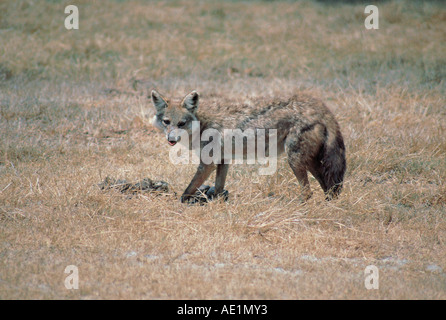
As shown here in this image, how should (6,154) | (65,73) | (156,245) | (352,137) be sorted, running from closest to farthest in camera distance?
1. (156,245)
2. (6,154)
3. (352,137)
4. (65,73)

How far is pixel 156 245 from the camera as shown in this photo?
5.92 meters

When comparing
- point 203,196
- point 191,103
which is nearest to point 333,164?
point 203,196

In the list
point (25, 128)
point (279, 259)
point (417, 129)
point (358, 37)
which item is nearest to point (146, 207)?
point (279, 259)

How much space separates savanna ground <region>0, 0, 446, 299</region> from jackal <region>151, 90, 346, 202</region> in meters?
0.29

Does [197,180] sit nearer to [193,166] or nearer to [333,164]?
[193,166]

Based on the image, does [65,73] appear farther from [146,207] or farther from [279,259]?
[279,259]

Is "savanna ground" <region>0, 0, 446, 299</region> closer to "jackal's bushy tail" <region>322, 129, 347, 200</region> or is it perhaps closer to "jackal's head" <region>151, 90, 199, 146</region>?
"jackal's bushy tail" <region>322, 129, 347, 200</region>

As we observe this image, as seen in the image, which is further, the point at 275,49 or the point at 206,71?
the point at 275,49

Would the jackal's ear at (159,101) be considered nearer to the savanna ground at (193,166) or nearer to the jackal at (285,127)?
the jackal at (285,127)

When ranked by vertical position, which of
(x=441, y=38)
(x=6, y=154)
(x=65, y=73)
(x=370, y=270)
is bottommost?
(x=370, y=270)

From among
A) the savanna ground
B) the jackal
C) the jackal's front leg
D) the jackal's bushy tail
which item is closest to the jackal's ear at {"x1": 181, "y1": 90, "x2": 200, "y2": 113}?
the jackal

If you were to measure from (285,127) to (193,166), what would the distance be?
195 cm

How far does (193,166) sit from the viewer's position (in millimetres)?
8516

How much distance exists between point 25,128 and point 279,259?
5.71 m
